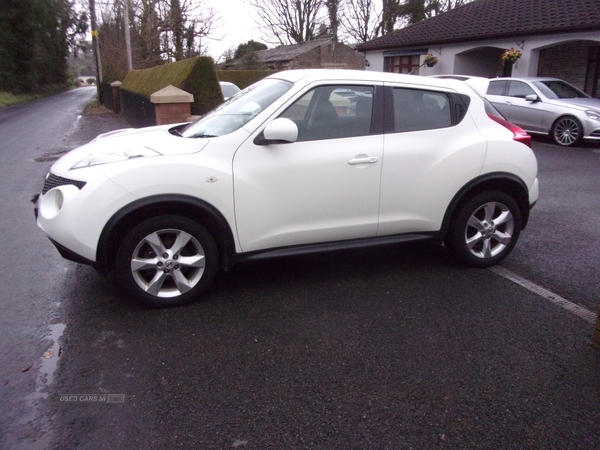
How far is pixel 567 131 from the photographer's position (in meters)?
12.5

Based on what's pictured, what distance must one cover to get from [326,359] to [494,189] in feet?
8.06

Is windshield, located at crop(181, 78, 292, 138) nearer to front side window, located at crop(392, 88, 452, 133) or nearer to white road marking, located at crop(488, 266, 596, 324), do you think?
front side window, located at crop(392, 88, 452, 133)

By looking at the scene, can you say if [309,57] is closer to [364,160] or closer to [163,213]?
[364,160]

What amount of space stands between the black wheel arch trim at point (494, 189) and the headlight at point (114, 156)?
253 centimetres

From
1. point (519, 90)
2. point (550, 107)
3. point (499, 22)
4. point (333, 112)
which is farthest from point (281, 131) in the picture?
point (499, 22)

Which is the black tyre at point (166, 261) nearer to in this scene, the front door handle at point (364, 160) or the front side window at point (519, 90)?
the front door handle at point (364, 160)

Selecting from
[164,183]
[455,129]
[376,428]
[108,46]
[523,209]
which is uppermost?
[108,46]

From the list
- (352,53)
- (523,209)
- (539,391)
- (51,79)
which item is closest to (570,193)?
(523,209)

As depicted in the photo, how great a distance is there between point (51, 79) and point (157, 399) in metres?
63.2

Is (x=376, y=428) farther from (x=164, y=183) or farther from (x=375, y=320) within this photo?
(x=164, y=183)

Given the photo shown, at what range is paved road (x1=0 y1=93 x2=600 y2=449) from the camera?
8.86 ft

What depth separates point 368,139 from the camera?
4301mm

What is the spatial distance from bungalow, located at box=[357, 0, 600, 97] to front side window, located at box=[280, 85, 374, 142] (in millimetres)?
15724

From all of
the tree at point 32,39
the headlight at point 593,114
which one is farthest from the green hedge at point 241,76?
the headlight at point 593,114
